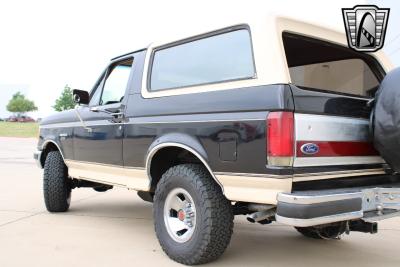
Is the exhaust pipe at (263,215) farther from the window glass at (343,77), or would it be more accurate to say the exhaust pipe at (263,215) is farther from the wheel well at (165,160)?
the window glass at (343,77)

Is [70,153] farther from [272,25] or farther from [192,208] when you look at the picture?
[272,25]

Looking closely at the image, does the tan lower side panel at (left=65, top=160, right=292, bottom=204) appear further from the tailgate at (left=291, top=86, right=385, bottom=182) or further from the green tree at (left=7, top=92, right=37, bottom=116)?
the green tree at (left=7, top=92, right=37, bottom=116)

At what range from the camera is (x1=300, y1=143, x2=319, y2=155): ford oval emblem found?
3.32 metres

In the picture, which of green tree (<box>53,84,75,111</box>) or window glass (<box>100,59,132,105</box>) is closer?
window glass (<box>100,59,132,105</box>)

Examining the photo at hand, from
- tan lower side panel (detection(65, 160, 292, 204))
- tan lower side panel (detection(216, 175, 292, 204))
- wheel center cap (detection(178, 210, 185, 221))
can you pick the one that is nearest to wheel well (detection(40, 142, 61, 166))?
tan lower side panel (detection(65, 160, 292, 204))

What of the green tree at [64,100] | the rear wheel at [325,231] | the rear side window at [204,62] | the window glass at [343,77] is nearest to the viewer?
the rear side window at [204,62]

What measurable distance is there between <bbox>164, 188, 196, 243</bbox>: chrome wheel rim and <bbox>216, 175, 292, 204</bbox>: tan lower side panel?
0.41m

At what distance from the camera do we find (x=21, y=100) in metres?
117

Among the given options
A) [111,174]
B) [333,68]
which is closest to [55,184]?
[111,174]

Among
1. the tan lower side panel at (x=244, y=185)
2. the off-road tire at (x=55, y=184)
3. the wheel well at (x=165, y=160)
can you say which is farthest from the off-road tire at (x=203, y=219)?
the off-road tire at (x=55, y=184)

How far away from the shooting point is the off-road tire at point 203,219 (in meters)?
3.65

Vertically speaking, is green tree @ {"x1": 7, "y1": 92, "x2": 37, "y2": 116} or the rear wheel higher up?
green tree @ {"x1": 7, "y1": 92, "x2": 37, "y2": 116}

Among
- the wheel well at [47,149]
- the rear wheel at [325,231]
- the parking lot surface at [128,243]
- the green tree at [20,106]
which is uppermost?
the green tree at [20,106]

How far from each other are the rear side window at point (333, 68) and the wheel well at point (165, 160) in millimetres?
1381
